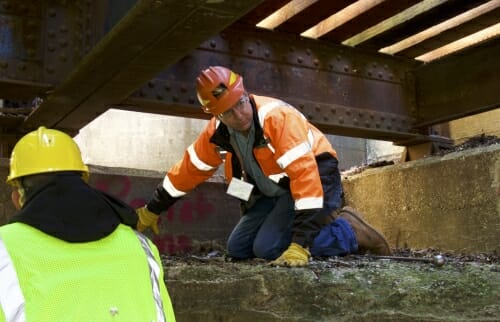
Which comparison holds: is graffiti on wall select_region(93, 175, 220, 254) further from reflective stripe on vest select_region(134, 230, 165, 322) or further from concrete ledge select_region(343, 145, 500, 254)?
reflective stripe on vest select_region(134, 230, 165, 322)

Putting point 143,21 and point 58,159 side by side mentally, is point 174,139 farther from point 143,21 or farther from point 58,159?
point 58,159

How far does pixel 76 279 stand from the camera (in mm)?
1853

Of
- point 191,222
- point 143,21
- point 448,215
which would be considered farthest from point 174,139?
point 143,21

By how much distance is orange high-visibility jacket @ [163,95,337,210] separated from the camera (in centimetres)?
383

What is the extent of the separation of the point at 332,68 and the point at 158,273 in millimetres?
3787

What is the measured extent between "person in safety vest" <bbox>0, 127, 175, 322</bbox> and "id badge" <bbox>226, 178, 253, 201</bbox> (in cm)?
239

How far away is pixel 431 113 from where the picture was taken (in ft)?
19.6

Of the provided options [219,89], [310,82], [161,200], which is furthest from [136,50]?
[310,82]

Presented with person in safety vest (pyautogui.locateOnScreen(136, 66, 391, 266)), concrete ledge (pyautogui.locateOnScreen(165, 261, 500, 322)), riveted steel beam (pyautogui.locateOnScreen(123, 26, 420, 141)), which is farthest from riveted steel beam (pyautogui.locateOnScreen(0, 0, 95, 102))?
concrete ledge (pyautogui.locateOnScreen(165, 261, 500, 322))

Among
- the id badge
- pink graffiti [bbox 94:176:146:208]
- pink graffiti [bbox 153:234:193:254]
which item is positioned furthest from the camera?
pink graffiti [bbox 153:234:193:254]

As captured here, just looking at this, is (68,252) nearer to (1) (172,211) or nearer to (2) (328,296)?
(2) (328,296)

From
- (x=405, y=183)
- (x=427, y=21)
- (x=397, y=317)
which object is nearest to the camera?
(x=397, y=317)

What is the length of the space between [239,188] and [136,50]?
1501mm

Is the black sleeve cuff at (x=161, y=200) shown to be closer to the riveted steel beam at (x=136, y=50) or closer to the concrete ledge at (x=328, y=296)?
the riveted steel beam at (x=136, y=50)
